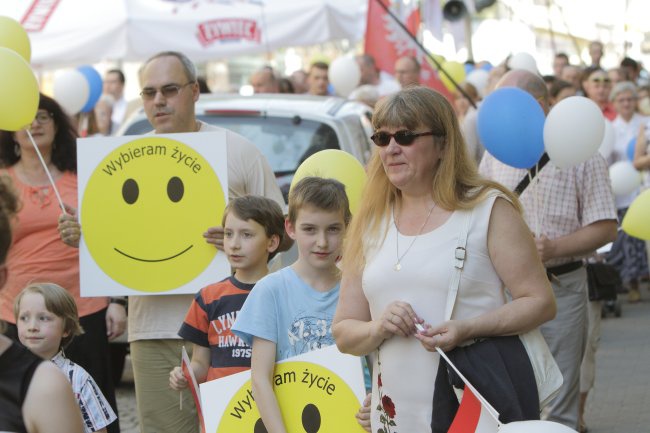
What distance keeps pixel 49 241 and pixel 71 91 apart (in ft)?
15.8

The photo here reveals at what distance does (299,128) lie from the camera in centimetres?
870

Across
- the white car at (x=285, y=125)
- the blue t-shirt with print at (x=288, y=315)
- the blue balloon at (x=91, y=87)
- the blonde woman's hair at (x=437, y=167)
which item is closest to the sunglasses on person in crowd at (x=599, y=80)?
the blue balloon at (x=91, y=87)

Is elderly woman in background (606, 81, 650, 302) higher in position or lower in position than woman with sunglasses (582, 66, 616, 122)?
lower

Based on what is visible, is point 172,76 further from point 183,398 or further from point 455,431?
point 455,431

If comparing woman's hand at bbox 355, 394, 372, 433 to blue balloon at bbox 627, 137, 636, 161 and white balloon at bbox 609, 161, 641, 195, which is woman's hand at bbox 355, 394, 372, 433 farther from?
blue balloon at bbox 627, 137, 636, 161

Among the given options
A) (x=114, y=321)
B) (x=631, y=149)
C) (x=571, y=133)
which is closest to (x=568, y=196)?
(x=571, y=133)

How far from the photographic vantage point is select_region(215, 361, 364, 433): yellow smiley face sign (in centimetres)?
469

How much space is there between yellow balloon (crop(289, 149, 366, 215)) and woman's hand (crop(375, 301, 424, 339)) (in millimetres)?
1759

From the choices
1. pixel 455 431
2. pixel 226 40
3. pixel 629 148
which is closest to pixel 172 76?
pixel 455 431

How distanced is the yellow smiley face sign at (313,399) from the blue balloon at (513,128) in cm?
185

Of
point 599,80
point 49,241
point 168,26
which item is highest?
point 168,26

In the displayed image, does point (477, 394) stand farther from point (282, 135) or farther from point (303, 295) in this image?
point (282, 135)

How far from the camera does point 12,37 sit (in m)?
7.26

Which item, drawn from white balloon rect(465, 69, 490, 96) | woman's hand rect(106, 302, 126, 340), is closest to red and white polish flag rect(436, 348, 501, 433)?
woman's hand rect(106, 302, 126, 340)
